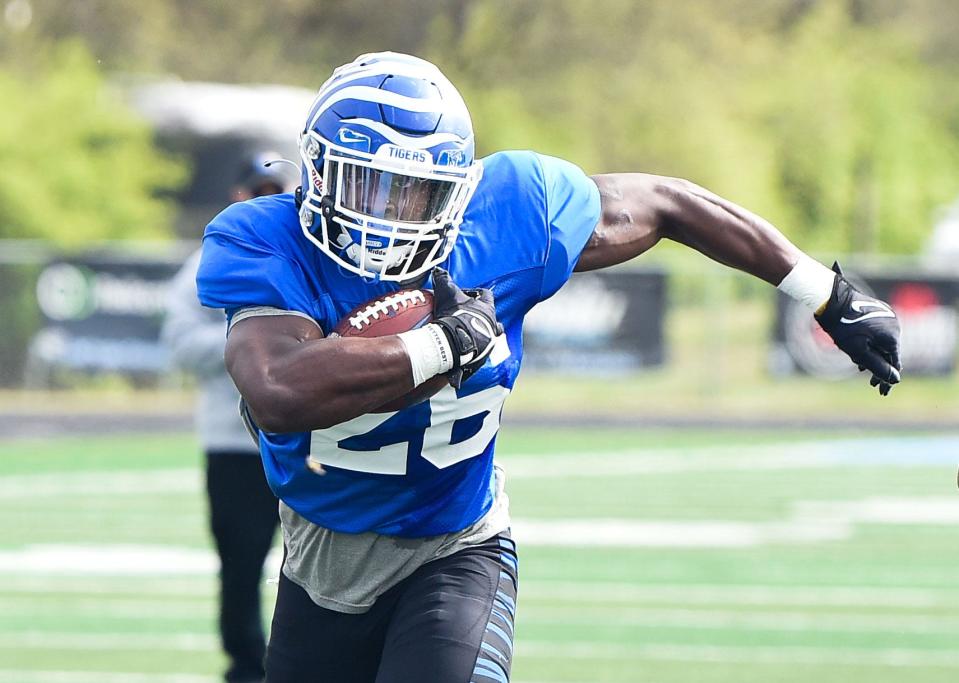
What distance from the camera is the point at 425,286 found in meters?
3.03

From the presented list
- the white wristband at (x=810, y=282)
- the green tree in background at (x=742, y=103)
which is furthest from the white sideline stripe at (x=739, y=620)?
the green tree in background at (x=742, y=103)

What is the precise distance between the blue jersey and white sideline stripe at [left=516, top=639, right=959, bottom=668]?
8.90 feet

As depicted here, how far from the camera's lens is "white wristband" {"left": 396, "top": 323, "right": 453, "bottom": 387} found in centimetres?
273

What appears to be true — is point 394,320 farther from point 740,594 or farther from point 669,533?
point 669,533

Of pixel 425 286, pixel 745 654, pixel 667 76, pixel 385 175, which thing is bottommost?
pixel 667 76

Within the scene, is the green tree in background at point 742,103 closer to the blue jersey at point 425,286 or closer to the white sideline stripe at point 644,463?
the white sideline stripe at point 644,463

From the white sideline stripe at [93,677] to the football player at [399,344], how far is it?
7.58 feet

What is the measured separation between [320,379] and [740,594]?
175 inches

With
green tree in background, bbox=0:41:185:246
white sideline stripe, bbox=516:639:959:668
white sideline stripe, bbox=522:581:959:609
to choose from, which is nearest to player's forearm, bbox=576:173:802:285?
white sideline stripe, bbox=516:639:959:668

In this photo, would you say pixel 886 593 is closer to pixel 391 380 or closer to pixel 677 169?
pixel 391 380

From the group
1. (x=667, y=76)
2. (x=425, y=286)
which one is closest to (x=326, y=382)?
(x=425, y=286)

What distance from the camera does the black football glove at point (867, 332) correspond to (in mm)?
3252

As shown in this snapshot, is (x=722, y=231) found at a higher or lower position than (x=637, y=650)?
higher

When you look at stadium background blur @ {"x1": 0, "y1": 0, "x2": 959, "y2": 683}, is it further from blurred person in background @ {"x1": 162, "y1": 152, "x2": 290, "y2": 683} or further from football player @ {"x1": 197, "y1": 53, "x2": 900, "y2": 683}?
football player @ {"x1": 197, "y1": 53, "x2": 900, "y2": 683}
